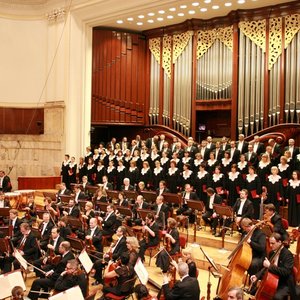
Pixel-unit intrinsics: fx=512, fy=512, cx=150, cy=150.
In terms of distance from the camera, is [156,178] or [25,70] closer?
[156,178]

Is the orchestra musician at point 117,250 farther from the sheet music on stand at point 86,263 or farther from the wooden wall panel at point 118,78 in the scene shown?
the wooden wall panel at point 118,78

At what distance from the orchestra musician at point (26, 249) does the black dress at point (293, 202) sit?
512 cm

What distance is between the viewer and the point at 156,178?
1265 centimetres

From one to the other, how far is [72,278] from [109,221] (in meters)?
2.98

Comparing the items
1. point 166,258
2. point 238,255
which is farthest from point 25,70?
point 238,255

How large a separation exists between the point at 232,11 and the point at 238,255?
10.0 metres

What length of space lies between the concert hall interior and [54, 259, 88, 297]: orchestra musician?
0.07 feet

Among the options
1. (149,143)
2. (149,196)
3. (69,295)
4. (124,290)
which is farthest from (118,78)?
(69,295)

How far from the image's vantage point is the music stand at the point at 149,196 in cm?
1093

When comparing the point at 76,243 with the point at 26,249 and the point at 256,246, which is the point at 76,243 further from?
the point at 256,246

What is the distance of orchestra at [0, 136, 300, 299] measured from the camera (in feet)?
22.7

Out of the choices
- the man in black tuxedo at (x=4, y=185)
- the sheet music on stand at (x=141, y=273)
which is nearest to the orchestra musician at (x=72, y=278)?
the sheet music on stand at (x=141, y=273)

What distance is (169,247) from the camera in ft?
28.4

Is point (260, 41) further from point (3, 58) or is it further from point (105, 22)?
point (3, 58)
